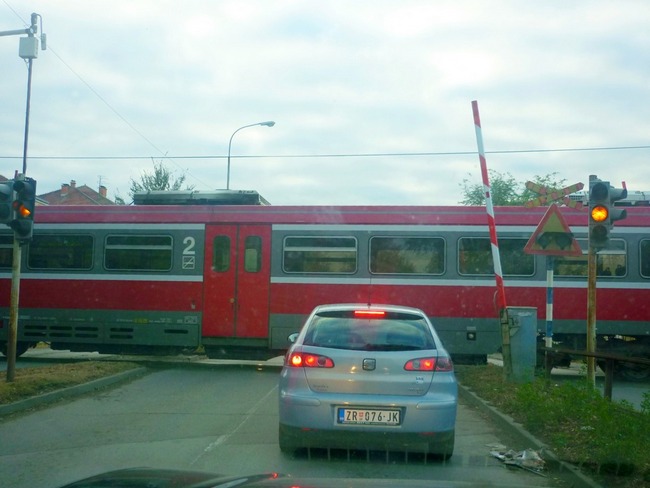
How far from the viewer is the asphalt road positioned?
7.52 meters

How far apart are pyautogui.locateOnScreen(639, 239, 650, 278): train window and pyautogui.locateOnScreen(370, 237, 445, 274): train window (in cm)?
416

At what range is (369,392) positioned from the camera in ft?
25.0

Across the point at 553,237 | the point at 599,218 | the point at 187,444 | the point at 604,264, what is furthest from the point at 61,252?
the point at 599,218

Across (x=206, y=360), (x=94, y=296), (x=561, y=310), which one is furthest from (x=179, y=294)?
(x=561, y=310)

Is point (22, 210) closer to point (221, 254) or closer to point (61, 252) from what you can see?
point (221, 254)

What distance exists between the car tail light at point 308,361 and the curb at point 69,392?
15.4 feet

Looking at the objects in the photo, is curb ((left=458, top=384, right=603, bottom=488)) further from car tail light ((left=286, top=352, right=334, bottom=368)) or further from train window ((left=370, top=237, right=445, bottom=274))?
train window ((left=370, top=237, right=445, bottom=274))

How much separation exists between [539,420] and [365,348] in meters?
2.60

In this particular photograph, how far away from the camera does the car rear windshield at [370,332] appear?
26.0 feet

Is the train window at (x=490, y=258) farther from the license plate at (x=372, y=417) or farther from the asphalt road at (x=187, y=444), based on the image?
the license plate at (x=372, y=417)

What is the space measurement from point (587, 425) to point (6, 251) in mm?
14287

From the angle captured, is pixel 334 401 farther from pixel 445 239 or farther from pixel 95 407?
pixel 445 239

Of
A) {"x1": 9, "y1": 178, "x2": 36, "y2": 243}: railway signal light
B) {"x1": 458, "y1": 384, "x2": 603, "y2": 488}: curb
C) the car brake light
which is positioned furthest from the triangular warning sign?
{"x1": 9, "y1": 178, "x2": 36, "y2": 243}: railway signal light

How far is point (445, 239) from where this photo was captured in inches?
652
